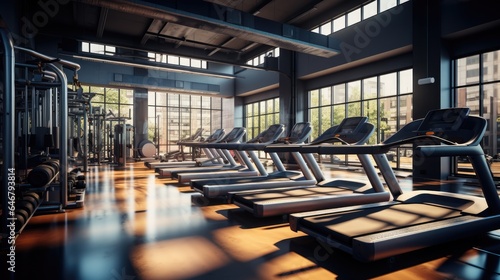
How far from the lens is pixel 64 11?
945 centimetres

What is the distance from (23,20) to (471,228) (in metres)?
10.1

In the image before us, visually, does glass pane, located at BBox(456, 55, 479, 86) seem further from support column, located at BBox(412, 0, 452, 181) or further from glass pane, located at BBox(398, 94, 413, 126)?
glass pane, located at BBox(398, 94, 413, 126)

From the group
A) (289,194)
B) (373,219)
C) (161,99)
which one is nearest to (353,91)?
(289,194)

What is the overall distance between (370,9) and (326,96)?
132 inches

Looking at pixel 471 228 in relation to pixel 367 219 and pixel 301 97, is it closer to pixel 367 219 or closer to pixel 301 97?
pixel 367 219

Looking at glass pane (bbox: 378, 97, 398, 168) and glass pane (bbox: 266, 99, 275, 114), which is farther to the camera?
glass pane (bbox: 266, 99, 275, 114)

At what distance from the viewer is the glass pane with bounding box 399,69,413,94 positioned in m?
8.76

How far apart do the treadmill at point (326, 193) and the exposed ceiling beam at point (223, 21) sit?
348 centimetres

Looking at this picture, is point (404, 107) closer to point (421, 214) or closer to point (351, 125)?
point (351, 125)

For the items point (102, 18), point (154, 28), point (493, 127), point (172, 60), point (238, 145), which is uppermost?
point (154, 28)

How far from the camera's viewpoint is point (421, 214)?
9.53 ft

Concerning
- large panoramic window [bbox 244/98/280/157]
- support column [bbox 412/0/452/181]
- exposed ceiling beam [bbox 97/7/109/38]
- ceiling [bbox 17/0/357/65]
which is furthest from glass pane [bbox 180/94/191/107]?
support column [bbox 412/0/452/181]

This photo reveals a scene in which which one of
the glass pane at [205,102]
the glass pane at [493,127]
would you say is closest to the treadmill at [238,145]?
the glass pane at [493,127]

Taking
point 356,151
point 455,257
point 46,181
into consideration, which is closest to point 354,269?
point 455,257
